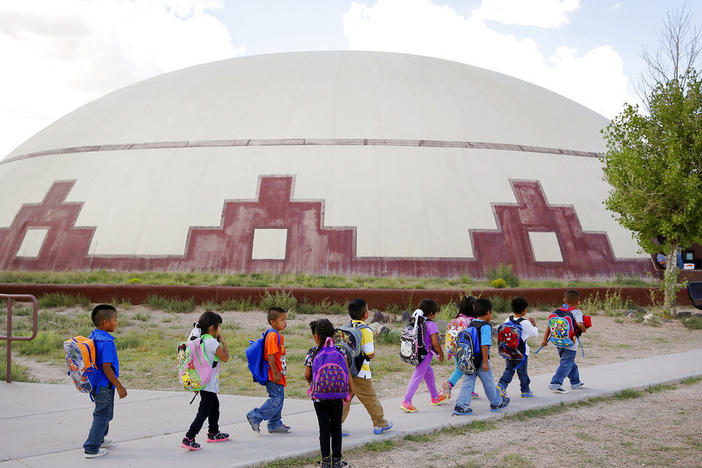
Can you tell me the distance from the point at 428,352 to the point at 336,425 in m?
1.97

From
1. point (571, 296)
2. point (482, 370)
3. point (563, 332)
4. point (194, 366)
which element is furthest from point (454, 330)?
point (194, 366)

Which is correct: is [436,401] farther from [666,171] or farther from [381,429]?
[666,171]

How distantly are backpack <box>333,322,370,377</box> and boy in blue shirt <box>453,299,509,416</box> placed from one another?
160 cm

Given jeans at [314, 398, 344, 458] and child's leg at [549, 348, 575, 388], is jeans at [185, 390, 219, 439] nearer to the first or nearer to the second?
jeans at [314, 398, 344, 458]

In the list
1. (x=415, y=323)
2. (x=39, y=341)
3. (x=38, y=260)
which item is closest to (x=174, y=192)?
(x=38, y=260)

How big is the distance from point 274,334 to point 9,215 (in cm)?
2014

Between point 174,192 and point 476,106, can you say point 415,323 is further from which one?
point 476,106

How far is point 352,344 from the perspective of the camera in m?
5.74

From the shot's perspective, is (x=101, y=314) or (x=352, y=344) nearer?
(x=101, y=314)

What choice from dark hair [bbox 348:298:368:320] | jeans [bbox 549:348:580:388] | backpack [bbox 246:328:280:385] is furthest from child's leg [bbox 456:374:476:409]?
backpack [bbox 246:328:280:385]

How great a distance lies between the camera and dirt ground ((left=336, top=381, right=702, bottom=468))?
542 centimetres

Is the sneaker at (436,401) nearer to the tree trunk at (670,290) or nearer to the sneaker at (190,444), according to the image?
the sneaker at (190,444)

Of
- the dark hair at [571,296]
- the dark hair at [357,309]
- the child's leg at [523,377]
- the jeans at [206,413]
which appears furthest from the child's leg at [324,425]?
the dark hair at [571,296]

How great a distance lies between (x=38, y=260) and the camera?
65.4ft
